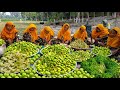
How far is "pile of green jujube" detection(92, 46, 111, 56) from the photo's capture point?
6.83 metres

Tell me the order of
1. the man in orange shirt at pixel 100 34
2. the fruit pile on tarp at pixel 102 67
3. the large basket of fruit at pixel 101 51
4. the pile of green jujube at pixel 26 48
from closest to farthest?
1. the fruit pile on tarp at pixel 102 67
2. the pile of green jujube at pixel 26 48
3. the large basket of fruit at pixel 101 51
4. the man in orange shirt at pixel 100 34

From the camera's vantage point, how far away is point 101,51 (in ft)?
22.6

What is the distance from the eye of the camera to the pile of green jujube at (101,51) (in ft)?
22.4

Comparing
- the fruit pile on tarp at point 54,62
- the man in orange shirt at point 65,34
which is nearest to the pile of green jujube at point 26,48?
the fruit pile on tarp at point 54,62

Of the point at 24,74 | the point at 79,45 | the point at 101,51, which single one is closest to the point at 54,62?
the point at 24,74

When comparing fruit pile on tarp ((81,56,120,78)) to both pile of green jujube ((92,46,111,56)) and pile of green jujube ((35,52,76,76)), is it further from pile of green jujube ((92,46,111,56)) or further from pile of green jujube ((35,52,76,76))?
pile of green jujube ((35,52,76,76))

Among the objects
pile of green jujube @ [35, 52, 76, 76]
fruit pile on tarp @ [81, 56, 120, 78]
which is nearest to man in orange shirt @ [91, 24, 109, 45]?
fruit pile on tarp @ [81, 56, 120, 78]

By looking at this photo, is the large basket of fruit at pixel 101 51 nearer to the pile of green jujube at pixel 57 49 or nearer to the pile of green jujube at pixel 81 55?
the pile of green jujube at pixel 81 55

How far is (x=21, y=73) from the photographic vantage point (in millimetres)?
6344

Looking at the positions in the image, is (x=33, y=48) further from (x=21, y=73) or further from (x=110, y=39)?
(x=110, y=39)
